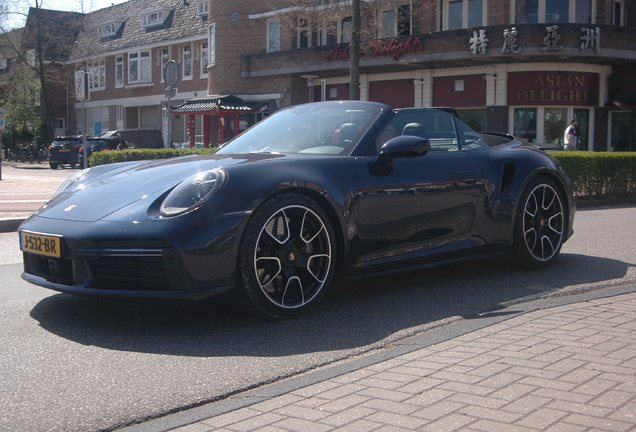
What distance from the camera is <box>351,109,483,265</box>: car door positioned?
15.3 ft

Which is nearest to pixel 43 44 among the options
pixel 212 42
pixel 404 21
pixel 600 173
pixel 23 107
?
pixel 23 107

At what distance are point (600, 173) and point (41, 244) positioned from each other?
43.4 feet

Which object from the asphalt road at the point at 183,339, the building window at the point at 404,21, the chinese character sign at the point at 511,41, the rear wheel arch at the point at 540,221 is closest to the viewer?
the asphalt road at the point at 183,339

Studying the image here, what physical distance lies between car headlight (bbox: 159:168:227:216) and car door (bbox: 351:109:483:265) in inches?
38.1

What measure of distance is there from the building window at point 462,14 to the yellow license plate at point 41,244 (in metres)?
26.4

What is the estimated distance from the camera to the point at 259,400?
296 centimetres

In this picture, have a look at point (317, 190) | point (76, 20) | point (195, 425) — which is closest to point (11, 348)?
point (195, 425)

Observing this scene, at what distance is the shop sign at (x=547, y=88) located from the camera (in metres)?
27.4

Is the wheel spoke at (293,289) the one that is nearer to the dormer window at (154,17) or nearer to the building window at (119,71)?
the dormer window at (154,17)

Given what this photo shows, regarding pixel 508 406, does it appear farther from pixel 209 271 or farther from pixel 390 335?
pixel 209 271

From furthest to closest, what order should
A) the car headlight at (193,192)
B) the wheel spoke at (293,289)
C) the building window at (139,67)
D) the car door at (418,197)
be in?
the building window at (139,67)
the car door at (418,197)
the wheel spoke at (293,289)
the car headlight at (193,192)

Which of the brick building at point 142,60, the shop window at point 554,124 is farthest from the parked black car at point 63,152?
the shop window at point 554,124

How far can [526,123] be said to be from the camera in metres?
27.9

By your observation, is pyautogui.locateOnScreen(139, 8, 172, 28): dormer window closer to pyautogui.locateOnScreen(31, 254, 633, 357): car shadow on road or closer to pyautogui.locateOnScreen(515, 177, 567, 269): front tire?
pyautogui.locateOnScreen(515, 177, 567, 269): front tire
